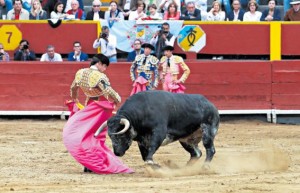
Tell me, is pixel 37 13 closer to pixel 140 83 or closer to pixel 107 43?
pixel 107 43

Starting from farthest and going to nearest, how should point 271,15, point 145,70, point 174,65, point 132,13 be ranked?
point 271,15, point 132,13, point 174,65, point 145,70

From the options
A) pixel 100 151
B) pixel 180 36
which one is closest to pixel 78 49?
pixel 180 36

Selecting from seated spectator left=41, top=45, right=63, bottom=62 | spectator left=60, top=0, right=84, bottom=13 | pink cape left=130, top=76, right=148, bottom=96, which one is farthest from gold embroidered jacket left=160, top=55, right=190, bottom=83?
spectator left=60, top=0, right=84, bottom=13

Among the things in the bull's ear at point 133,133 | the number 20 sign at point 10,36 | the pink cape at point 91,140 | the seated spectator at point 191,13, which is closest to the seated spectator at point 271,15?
the seated spectator at point 191,13

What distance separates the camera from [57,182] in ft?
30.7

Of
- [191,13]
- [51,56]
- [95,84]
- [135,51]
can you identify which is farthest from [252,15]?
[95,84]

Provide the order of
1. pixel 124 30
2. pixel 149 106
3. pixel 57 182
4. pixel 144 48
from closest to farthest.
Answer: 1. pixel 57 182
2. pixel 149 106
3. pixel 144 48
4. pixel 124 30

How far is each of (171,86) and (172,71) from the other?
0.23 metres

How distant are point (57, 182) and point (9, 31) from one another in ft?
26.2

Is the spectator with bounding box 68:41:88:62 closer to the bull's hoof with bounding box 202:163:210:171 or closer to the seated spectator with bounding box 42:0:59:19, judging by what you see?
the seated spectator with bounding box 42:0:59:19

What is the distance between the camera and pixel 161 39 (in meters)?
16.4

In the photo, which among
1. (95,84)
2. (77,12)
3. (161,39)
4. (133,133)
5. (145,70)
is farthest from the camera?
(77,12)

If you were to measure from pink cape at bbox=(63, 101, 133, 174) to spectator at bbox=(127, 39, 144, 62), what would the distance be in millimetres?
6055

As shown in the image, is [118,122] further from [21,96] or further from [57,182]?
[21,96]
